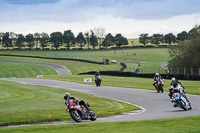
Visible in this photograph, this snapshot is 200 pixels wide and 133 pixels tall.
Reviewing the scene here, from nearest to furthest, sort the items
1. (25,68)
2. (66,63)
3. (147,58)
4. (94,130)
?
(94,130) < (25,68) < (66,63) < (147,58)

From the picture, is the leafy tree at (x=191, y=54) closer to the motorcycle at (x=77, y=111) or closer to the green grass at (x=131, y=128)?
the motorcycle at (x=77, y=111)

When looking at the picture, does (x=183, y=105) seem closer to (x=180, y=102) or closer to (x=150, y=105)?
(x=180, y=102)

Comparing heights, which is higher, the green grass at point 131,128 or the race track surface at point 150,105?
the green grass at point 131,128

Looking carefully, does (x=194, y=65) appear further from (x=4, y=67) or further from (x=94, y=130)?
(x=94, y=130)

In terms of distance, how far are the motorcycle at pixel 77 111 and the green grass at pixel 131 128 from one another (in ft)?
5.57

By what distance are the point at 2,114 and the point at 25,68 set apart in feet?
240

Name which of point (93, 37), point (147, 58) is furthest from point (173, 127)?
point (93, 37)

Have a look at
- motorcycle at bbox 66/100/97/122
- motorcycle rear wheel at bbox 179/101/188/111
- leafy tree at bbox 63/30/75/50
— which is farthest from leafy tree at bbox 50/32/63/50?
motorcycle at bbox 66/100/97/122

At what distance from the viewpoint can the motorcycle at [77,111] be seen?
1656cm

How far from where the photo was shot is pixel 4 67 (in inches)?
3617

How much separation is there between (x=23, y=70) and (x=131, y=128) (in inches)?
2989

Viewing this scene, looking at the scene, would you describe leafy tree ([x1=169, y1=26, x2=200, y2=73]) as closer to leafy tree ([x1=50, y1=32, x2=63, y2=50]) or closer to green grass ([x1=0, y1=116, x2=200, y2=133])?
green grass ([x1=0, y1=116, x2=200, y2=133])

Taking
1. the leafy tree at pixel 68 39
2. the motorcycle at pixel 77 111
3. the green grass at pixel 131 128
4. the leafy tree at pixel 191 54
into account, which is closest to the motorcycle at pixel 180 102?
the green grass at pixel 131 128

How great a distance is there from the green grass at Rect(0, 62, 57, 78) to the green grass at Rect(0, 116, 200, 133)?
219ft
